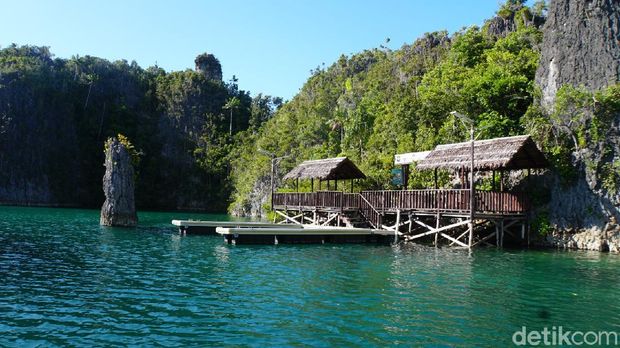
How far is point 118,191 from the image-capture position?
36938 millimetres

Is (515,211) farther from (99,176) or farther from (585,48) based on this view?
(99,176)

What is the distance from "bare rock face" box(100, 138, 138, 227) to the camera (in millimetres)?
36750

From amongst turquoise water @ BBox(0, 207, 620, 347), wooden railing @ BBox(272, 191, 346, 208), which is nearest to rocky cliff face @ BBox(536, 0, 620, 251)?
turquoise water @ BBox(0, 207, 620, 347)

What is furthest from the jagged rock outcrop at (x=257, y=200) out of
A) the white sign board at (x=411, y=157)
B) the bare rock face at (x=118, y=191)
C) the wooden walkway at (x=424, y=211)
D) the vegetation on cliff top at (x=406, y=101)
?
the white sign board at (x=411, y=157)

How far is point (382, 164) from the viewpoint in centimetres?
4122

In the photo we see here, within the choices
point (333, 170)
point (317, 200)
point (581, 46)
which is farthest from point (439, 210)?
point (581, 46)

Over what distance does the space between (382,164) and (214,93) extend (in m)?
62.8

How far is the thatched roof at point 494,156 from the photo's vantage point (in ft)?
80.2

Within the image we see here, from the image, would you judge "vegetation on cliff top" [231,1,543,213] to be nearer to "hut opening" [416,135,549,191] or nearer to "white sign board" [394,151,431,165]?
"white sign board" [394,151,431,165]

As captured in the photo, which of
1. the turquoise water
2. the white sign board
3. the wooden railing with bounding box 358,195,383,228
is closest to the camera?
the turquoise water

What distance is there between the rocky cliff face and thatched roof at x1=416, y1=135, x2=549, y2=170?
201 centimetres

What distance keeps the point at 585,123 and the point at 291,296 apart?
19.8 meters

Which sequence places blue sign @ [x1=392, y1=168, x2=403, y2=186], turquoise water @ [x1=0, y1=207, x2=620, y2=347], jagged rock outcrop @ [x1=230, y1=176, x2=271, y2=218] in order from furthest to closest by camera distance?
jagged rock outcrop @ [x1=230, y1=176, x2=271, y2=218]
blue sign @ [x1=392, y1=168, x2=403, y2=186]
turquoise water @ [x1=0, y1=207, x2=620, y2=347]

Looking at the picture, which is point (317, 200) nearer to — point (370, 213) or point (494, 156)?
point (370, 213)
